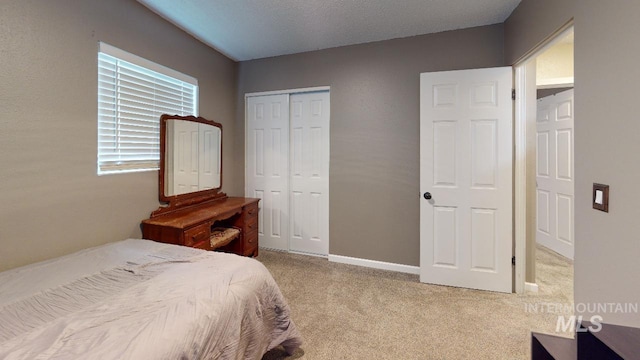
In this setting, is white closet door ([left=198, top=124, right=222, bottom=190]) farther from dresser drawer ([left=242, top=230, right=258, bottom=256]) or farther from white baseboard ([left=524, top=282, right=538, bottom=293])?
white baseboard ([left=524, top=282, right=538, bottom=293])

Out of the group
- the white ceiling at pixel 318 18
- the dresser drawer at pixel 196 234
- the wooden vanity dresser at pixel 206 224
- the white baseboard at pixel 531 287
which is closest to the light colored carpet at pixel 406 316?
the white baseboard at pixel 531 287

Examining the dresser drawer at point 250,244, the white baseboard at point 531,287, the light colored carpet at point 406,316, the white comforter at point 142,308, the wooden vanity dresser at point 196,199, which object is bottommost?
the light colored carpet at point 406,316

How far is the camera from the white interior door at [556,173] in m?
3.13

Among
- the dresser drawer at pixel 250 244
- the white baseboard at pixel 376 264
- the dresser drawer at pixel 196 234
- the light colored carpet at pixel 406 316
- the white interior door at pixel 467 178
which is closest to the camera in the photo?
the light colored carpet at pixel 406 316

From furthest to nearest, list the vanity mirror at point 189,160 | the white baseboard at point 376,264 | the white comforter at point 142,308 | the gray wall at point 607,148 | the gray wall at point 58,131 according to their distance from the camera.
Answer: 1. the white baseboard at point 376,264
2. the vanity mirror at point 189,160
3. the gray wall at point 58,131
4. the gray wall at point 607,148
5. the white comforter at point 142,308

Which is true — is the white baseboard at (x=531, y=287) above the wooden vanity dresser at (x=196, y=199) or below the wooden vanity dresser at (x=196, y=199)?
below

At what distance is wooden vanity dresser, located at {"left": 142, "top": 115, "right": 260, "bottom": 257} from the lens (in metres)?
2.18

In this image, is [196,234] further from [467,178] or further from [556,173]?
[556,173]

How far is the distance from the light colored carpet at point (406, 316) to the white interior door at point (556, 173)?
617 millimetres

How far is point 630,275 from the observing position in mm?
1104

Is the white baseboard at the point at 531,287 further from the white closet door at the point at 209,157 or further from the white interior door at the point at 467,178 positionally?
the white closet door at the point at 209,157

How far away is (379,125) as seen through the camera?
2.87 m

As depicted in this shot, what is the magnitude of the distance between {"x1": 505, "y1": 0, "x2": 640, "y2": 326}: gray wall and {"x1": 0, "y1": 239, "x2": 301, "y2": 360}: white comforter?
1.61 m

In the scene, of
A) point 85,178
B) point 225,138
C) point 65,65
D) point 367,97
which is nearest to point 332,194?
point 367,97
